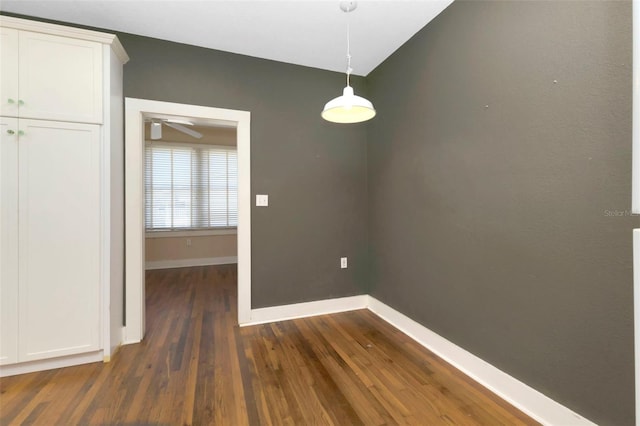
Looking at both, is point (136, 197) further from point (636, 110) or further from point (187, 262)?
point (187, 262)

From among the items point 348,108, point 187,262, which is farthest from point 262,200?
point 187,262

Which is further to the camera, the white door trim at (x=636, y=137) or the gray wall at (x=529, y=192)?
the gray wall at (x=529, y=192)

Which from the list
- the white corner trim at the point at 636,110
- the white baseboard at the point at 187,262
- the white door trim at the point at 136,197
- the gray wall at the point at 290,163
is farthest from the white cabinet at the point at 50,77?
the white baseboard at the point at 187,262

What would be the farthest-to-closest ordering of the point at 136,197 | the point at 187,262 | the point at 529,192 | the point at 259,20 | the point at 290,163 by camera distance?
the point at 187,262 → the point at 290,163 → the point at 136,197 → the point at 259,20 → the point at 529,192

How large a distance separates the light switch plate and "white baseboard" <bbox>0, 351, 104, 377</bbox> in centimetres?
173

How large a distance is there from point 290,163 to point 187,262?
3.64 meters

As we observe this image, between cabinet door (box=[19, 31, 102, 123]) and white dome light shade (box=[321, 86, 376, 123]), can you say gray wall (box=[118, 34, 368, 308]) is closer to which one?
cabinet door (box=[19, 31, 102, 123])

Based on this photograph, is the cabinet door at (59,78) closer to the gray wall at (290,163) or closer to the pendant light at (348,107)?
the gray wall at (290,163)

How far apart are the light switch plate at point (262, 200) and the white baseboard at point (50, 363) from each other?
5.68 ft

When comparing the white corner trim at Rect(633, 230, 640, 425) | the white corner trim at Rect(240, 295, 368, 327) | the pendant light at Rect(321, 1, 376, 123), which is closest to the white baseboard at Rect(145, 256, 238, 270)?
the white corner trim at Rect(240, 295, 368, 327)

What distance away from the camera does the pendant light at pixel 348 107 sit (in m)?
1.59

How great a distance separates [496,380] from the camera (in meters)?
1.70

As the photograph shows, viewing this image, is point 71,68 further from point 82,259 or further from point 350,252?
point 350,252

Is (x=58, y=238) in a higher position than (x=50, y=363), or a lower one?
higher
